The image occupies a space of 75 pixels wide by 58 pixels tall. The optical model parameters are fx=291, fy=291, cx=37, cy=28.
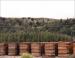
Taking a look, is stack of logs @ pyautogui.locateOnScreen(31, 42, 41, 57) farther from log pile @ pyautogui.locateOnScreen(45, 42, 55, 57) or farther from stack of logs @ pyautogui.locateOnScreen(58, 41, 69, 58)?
stack of logs @ pyautogui.locateOnScreen(58, 41, 69, 58)

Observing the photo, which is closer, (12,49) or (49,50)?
(49,50)

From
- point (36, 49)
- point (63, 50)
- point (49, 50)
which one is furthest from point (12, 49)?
point (63, 50)

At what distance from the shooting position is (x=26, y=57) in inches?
262

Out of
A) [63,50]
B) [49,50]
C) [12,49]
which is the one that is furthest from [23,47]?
[63,50]

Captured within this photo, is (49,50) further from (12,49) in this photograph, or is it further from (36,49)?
(12,49)

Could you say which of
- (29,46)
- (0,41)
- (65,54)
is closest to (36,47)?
(29,46)

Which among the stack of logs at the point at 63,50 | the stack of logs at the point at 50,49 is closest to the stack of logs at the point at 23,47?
the stack of logs at the point at 50,49

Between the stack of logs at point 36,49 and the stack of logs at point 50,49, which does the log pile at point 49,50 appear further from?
the stack of logs at point 36,49

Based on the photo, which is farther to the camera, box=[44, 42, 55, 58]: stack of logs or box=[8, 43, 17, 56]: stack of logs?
box=[8, 43, 17, 56]: stack of logs

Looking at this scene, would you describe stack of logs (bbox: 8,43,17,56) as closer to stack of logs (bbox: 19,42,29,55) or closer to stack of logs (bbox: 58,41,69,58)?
stack of logs (bbox: 19,42,29,55)

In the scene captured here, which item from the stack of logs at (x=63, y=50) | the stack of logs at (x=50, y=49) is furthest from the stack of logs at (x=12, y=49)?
the stack of logs at (x=63, y=50)

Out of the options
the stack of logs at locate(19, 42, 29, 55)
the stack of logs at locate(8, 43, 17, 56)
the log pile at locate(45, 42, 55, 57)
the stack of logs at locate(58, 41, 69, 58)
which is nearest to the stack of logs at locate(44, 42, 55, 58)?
the log pile at locate(45, 42, 55, 57)

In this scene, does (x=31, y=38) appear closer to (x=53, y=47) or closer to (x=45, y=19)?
(x=53, y=47)

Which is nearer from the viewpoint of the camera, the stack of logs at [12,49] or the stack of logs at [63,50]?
the stack of logs at [63,50]
